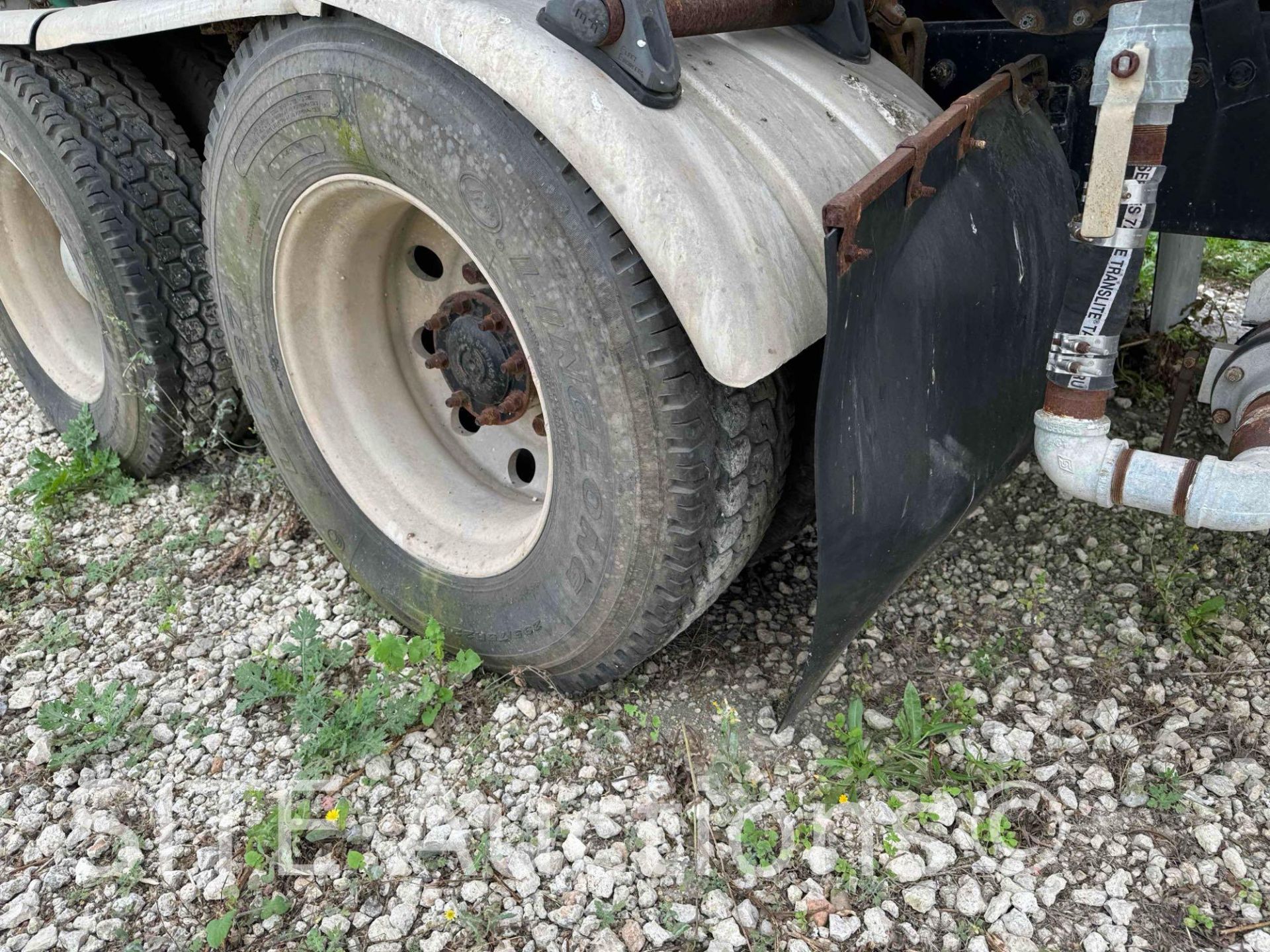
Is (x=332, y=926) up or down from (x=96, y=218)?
down

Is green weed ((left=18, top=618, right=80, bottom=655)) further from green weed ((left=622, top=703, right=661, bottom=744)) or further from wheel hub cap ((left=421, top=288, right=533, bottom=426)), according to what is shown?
green weed ((left=622, top=703, right=661, bottom=744))

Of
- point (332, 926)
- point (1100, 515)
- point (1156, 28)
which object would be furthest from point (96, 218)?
point (1100, 515)

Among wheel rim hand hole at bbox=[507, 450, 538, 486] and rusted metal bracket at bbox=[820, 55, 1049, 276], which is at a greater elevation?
rusted metal bracket at bbox=[820, 55, 1049, 276]

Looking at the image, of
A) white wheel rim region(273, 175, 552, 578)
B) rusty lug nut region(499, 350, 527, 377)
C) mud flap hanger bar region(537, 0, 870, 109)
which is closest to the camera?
mud flap hanger bar region(537, 0, 870, 109)

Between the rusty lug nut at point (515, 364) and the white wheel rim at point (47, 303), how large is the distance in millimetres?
1689

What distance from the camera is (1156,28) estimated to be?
1258 millimetres

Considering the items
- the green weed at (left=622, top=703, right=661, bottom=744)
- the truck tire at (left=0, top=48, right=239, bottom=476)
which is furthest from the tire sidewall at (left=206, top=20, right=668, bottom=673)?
the truck tire at (left=0, top=48, right=239, bottom=476)

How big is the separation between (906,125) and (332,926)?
1.56 metres

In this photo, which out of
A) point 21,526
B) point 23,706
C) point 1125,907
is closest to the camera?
point 1125,907

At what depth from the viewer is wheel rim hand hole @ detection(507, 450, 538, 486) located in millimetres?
2174

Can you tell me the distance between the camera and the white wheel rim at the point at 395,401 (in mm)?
1962

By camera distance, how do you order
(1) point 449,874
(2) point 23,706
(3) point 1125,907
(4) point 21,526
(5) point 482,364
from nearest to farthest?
1. (3) point 1125,907
2. (1) point 449,874
3. (5) point 482,364
4. (2) point 23,706
5. (4) point 21,526

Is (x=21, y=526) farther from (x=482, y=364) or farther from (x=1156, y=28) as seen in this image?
(x=1156, y=28)

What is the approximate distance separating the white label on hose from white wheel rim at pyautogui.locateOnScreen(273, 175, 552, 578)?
1009 mm
